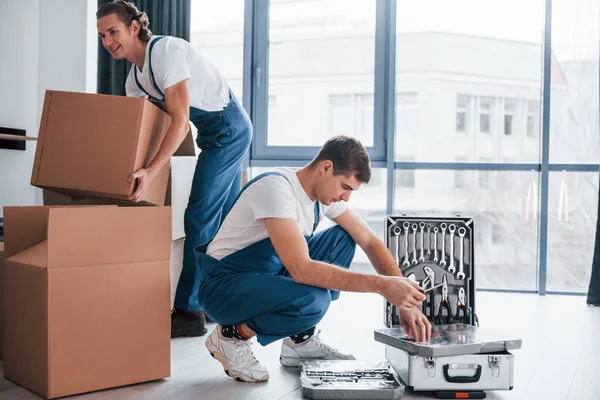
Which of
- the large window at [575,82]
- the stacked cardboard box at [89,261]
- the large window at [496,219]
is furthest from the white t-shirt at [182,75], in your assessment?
the large window at [575,82]

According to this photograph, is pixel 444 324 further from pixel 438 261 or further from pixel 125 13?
pixel 125 13

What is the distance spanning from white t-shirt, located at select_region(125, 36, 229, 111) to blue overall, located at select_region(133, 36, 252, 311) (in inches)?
1.8

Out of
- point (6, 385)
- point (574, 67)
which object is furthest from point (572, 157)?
point (6, 385)

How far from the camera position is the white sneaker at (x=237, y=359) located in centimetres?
203

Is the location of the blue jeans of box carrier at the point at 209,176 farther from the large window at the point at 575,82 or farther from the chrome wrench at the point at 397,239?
the large window at the point at 575,82

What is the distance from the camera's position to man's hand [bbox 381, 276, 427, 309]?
5.78ft

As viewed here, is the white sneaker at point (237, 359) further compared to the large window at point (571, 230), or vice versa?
the large window at point (571, 230)

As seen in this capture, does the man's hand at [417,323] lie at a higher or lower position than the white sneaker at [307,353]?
higher

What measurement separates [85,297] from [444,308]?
3.62ft

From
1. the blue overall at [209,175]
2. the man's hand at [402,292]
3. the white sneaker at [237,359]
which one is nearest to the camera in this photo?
the man's hand at [402,292]

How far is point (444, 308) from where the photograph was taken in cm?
223

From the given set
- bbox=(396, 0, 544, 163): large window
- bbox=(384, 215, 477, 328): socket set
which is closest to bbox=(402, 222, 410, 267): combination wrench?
bbox=(384, 215, 477, 328): socket set

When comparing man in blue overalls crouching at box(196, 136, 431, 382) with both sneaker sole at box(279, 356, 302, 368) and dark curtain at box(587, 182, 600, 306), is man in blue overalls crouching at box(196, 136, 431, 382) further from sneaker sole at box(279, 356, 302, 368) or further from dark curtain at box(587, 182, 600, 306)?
dark curtain at box(587, 182, 600, 306)

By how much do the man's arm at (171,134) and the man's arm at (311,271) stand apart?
44 cm
